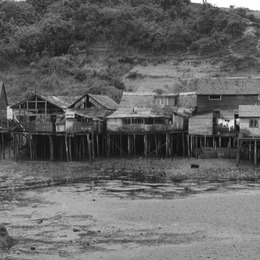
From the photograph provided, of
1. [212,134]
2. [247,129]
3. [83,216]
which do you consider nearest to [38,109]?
[212,134]

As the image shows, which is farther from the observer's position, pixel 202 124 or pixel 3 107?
pixel 3 107

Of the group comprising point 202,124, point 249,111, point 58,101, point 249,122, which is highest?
point 58,101

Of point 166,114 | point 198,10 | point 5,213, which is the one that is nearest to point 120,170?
point 166,114

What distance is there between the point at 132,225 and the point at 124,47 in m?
64.3

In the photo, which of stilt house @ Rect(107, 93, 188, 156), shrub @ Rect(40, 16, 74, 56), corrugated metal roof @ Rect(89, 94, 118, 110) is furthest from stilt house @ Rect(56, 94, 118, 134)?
shrub @ Rect(40, 16, 74, 56)

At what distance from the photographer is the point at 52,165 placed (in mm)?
45906

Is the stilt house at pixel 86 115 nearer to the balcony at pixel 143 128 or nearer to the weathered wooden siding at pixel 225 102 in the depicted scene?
the balcony at pixel 143 128

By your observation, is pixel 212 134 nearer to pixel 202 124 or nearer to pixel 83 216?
pixel 202 124

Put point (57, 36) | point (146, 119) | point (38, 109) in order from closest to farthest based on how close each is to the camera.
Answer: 1. point (146, 119)
2. point (38, 109)
3. point (57, 36)

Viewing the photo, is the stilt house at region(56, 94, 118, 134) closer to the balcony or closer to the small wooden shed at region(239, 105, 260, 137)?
the balcony

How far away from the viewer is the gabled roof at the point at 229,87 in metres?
50.4

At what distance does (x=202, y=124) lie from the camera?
48156 mm

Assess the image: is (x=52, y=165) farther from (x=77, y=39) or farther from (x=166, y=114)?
(x=77, y=39)

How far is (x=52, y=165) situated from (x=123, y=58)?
4088 centimetres
